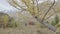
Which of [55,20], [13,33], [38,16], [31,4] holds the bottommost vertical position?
[13,33]

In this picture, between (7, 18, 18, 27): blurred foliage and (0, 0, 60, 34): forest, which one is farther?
(7, 18, 18, 27): blurred foliage

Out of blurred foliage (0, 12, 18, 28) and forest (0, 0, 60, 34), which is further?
blurred foliage (0, 12, 18, 28)

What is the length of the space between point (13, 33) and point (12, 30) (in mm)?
80

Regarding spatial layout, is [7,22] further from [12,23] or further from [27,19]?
[27,19]

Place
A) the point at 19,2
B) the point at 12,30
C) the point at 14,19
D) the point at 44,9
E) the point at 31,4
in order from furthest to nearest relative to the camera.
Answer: the point at 14,19 < the point at 12,30 < the point at 44,9 < the point at 19,2 < the point at 31,4

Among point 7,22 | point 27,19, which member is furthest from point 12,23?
point 27,19

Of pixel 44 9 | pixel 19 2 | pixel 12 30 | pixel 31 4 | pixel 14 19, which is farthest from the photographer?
pixel 14 19

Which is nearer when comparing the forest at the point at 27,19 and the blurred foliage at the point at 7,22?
the forest at the point at 27,19

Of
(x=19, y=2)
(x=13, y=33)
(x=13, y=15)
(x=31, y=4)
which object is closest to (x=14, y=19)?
(x=13, y=15)

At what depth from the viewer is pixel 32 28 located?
2.50 meters

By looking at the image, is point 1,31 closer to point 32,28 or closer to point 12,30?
point 12,30

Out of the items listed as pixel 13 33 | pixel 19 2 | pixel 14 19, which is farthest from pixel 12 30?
pixel 19 2

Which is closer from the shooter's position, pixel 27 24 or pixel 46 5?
pixel 46 5

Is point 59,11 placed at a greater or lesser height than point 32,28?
greater
